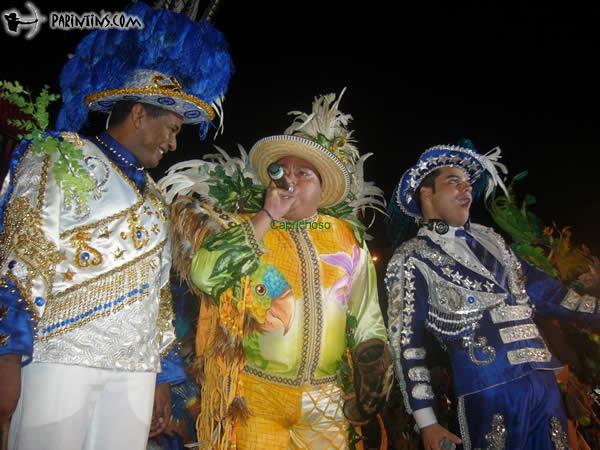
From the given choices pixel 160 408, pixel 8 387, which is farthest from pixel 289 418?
pixel 8 387

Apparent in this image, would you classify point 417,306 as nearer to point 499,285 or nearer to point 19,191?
point 499,285

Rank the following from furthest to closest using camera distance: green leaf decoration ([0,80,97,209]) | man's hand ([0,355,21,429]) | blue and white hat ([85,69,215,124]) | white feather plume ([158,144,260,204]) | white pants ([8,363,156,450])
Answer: white feather plume ([158,144,260,204])
blue and white hat ([85,69,215,124])
green leaf decoration ([0,80,97,209])
white pants ([8,363,156,450])
man's hand ([0,355,21,429])

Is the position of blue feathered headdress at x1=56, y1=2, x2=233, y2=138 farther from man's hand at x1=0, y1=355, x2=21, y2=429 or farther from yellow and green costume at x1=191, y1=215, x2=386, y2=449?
man's hand at x1=0, y1=355, x2=21, y2=429

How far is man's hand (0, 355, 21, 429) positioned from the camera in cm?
178

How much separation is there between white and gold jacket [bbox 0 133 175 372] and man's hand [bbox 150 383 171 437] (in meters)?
0.32

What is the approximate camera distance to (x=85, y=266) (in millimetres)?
2158

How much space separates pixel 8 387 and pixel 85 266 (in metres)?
0.55

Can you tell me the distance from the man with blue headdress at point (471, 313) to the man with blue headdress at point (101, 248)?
1.51m

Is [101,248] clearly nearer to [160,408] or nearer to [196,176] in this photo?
[160,408]

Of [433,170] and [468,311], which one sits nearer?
[468,311]

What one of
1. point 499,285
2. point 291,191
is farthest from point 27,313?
point 499,285

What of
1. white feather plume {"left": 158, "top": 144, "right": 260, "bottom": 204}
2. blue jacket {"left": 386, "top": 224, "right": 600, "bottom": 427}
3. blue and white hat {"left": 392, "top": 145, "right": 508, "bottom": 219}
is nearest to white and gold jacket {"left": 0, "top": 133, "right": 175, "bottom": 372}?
white feather plume {"left": 158, "top": 144, "right": 260, "bottom": 204}

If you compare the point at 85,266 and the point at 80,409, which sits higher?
the point at 85,266

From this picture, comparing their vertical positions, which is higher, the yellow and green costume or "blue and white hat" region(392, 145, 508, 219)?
"blue and white hat" region(392, 145, 508, 219)
